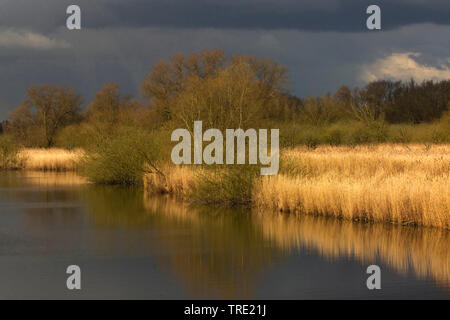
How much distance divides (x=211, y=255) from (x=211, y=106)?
10.7m

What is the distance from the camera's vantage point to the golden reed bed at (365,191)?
45.7 feet

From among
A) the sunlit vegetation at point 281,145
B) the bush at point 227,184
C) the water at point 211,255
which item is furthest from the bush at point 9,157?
the bush at point 227,184

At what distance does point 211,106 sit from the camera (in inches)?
869

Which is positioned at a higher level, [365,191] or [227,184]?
[227,184]

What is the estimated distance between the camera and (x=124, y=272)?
34.5ft

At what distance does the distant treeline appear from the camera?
72.6 ft

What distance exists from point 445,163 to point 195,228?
9.05m

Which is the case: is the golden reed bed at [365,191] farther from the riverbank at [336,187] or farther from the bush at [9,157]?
the bush at [9,157]

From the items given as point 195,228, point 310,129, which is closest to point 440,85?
point 310,129

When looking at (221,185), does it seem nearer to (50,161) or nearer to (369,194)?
(369,194)

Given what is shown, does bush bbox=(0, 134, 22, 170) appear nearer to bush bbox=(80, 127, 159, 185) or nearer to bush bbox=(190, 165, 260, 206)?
bush bbox=(80, 127, 159, 185)

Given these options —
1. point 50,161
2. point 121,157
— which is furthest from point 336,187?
point 50,161

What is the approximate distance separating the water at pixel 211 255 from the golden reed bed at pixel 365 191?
0.55m

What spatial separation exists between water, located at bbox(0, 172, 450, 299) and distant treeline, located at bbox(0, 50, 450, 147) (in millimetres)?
4568
